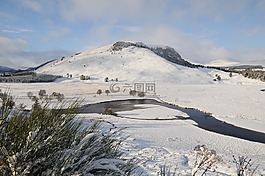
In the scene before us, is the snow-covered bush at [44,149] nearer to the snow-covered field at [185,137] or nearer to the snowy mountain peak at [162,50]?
the snow-covered field at [185,137]

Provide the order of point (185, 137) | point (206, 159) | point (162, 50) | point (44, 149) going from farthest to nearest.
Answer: point (162, 50) < point (185, 137) < point (206, 159) < point (44, 149)

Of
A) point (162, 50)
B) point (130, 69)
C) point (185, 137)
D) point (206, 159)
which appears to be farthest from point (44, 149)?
point (162, 50)

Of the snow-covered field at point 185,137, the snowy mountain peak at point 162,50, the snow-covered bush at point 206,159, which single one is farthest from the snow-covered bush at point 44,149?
the snowy mountain peak at point 162,50

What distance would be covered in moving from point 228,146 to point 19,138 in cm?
1587

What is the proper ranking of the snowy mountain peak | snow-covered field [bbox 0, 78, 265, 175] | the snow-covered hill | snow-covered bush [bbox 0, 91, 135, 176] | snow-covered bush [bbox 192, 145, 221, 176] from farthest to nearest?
the snowy mountain peak < the snow-covered hill < snow-covered field [bbox 0, 78, 265, 175] < snow-covered bush [bbox 192, 145, 221, 176] < snow-covered bush [bbox 0, 91, 135, 176]

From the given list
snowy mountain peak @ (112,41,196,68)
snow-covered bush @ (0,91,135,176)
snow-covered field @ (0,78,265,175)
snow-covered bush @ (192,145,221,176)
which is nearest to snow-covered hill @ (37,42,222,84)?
snowy mountain peak @ (112,41,196,68)

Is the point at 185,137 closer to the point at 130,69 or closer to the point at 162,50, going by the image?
the point at 130,69

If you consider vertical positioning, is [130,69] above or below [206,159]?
above

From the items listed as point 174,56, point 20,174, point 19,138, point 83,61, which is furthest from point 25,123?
point 174,56

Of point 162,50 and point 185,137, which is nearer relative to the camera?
point 185,137

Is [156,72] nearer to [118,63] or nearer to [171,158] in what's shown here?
[118,63]

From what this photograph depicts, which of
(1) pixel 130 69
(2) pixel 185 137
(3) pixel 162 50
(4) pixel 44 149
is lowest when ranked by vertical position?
(2) pixel 185 137

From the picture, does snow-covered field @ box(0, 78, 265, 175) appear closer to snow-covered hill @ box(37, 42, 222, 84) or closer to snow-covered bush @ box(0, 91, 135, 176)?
snow-covered bush @ box(0, 91, 135, 176)

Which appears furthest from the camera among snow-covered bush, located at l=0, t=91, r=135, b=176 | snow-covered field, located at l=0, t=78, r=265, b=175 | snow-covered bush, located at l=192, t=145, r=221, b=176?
snow-covered field, located at l=0, t=78, r=265, b=175
